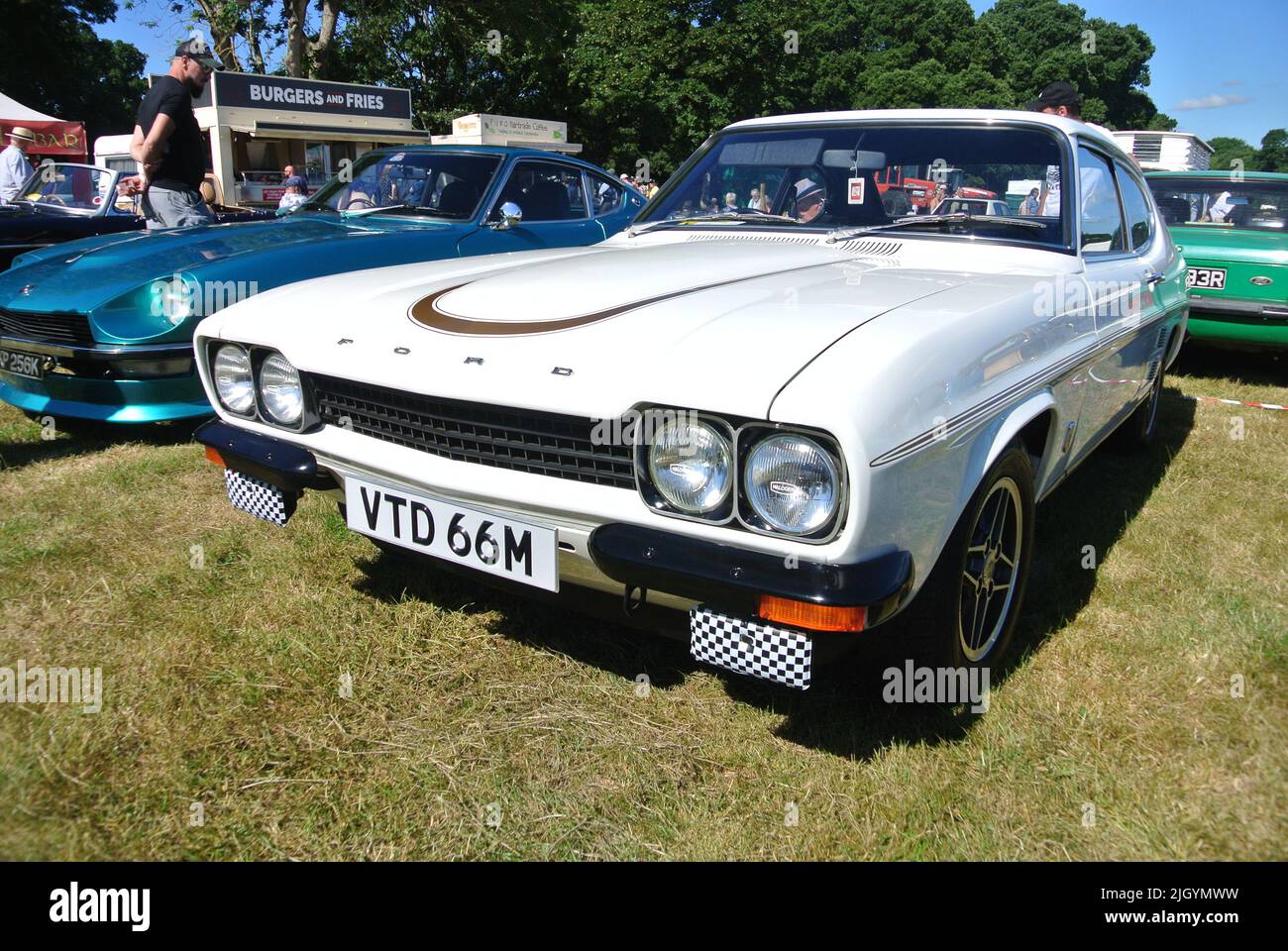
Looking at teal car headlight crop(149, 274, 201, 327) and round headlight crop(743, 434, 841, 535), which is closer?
round headlight crop(743, 434, 841, 535)

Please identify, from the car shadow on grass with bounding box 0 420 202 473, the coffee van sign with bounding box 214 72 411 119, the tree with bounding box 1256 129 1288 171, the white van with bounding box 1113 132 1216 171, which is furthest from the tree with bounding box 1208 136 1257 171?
the car shadow on grass with bounding box 0 420 202 473

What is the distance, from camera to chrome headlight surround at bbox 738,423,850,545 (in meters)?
1.48

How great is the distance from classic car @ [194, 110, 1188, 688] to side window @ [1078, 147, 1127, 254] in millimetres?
23

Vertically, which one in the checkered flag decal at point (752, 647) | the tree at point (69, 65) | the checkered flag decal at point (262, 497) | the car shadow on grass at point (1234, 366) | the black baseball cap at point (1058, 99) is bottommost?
the checkered flag decal at point (752, 647)

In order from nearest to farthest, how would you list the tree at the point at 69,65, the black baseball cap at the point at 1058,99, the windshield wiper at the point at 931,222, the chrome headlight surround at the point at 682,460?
the chrome headlight surround at the point at 682,460 < the windshield wiper at the point at 931,222 < the black baseball cap at the point at 1058,99 < the tree at the point at 69,65

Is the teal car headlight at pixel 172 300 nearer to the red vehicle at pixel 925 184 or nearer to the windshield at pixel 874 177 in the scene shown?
the windshield at pixel 874 177

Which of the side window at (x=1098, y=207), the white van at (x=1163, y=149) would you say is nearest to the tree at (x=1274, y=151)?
the white van at (x=1163, y=149)

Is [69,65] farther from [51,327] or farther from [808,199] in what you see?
[808,199]

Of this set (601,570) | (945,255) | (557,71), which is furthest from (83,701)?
(557,71)

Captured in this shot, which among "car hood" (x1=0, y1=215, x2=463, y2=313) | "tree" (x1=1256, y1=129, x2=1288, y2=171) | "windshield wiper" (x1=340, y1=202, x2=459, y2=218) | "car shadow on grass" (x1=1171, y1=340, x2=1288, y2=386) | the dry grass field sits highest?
"tree" (x1=1256, y1=129, x2=1288, y2=171)

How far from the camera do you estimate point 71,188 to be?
22.6 feet

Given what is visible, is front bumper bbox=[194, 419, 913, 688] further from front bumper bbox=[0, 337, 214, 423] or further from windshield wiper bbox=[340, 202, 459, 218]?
windshield wiper bbox=[340, 202, 459, 218]

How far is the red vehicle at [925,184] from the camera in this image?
9.07 feet
